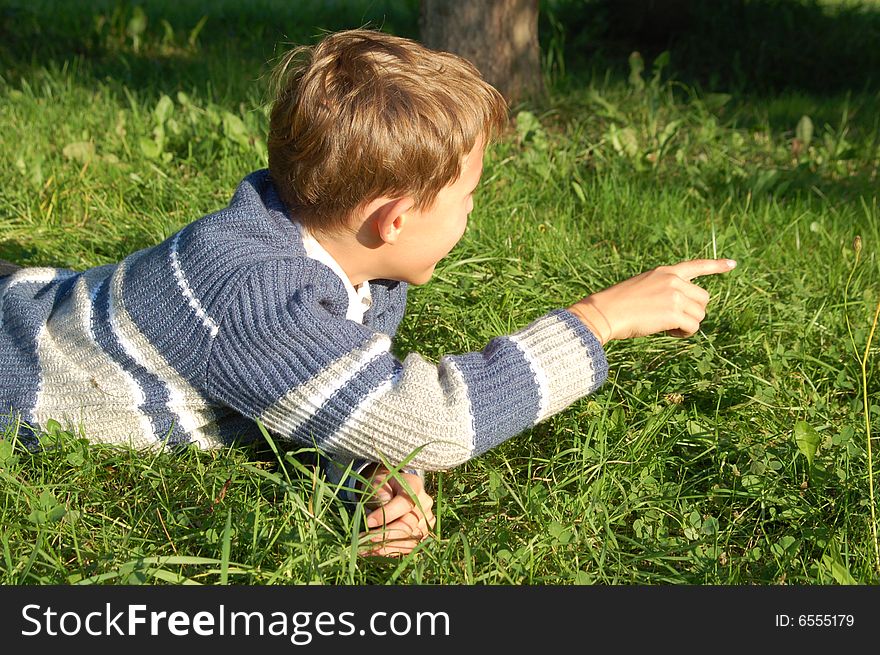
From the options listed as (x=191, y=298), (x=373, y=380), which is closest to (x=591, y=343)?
→ (x=373, y=380)

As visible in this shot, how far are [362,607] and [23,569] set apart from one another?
0.63 metres

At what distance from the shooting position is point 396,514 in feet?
6.63

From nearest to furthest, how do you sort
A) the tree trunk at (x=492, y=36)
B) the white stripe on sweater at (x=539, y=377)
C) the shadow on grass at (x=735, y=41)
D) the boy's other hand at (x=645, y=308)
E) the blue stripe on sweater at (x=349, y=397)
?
the blue stripe on sweater at (x=349, y=397) < the white stripe on sweater at (x=539, y=377) < the boy's other hand at (x=645, y=308) < the tree trunk at (x=492, y=36) < the shadow on grass at (x=735, y=41)

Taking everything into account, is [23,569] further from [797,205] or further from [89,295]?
[797,205]

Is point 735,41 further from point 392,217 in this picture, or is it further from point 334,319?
point 334,319

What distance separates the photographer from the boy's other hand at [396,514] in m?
1.96

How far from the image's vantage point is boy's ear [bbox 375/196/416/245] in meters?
2.09

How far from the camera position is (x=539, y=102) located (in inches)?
181

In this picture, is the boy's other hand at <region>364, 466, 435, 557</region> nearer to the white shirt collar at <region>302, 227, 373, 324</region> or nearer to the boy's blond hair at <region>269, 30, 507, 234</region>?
the white shirt collar at <region>302, 227, 373, 324</region>

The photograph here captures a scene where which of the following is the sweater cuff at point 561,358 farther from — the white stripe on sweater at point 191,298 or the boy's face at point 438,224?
the white stripe on sweater at point 191,298

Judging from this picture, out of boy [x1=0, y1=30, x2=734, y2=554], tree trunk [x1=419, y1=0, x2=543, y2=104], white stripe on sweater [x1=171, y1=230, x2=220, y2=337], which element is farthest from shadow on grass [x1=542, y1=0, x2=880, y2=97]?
white stripe on sweater [x1=171, y1=230, x2=220, y2=337]

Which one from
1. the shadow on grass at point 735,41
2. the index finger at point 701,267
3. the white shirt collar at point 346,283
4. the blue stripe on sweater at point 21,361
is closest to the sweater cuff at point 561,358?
the index finger at point 701,267

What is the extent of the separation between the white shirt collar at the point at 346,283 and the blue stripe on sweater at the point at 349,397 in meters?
0.20

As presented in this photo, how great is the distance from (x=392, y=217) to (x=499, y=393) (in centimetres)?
43
